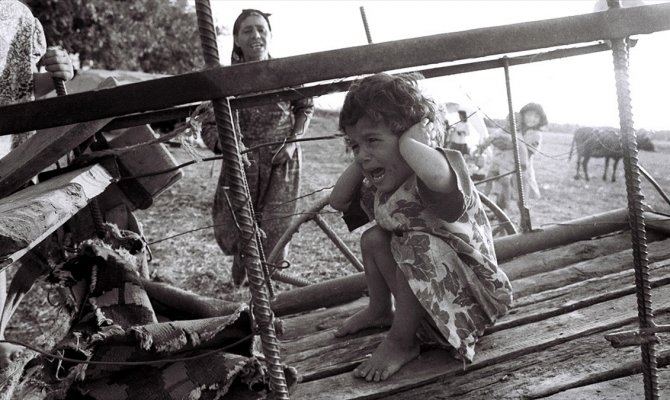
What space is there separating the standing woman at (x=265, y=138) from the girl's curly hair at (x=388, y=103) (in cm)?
175

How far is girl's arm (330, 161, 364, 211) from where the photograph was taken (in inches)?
84.4

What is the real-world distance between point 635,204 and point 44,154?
1.89 meters

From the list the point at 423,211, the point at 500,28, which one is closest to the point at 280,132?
the point at 423,211

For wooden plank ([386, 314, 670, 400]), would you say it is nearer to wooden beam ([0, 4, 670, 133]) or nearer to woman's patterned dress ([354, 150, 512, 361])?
woman's patterned dress ([354, 150, 512, 361])

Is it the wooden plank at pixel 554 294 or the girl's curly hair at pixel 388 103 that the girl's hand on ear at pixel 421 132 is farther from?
the wooden plank at pixel 554 294

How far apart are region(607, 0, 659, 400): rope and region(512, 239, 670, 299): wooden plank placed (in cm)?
109

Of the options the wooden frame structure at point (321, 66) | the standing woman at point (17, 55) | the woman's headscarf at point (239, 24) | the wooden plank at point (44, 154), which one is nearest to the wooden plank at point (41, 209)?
the wooden plank at point (44, 154)

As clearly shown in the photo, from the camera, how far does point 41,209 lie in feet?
5.01

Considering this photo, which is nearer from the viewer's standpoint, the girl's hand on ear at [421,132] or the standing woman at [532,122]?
the girl's hand on ear at [421,132]

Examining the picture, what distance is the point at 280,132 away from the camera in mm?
3959

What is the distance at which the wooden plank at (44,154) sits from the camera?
1.98 metres

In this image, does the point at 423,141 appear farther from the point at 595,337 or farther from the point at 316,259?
the point at 316,259

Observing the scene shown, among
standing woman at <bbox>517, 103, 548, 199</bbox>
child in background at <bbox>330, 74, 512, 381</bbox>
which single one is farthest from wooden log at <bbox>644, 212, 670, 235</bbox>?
standing woman at <bbox>517, 103, 548, 199</bbox>

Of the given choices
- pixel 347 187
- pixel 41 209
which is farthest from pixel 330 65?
pixel 347 187
